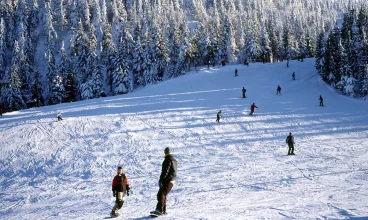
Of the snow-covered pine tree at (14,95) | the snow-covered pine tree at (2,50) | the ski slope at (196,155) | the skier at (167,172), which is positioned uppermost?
Result: the snow-covered pine tree at (2,50)

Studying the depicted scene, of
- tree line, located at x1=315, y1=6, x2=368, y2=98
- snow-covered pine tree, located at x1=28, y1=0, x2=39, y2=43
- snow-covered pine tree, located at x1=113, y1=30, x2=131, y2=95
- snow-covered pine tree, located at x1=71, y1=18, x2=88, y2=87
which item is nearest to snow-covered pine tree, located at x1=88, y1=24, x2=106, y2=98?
snow-covered pine tree, located at x1=71, y1=18, x2=88, y2=87

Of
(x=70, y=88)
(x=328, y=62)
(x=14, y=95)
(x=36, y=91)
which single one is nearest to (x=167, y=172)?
(x=328, y=62)

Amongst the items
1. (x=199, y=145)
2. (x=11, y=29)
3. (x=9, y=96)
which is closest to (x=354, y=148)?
(x=199, y=145)

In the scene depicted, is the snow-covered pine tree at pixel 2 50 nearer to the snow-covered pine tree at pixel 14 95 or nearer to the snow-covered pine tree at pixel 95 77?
the snow-covered pine tree at pixel 14 95

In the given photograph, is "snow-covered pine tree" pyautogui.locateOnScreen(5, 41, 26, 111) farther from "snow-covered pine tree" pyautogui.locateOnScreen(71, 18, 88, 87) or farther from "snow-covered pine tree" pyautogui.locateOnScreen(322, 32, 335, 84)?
"snow-covered pine tree" pyautogui.locateOnScreen(322, 32, 335, 84)

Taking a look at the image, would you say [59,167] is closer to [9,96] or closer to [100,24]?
[9,96]

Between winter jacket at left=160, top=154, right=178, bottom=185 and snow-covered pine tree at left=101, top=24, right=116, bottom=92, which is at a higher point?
snow-covered pine tree at left=101, top=24, right=116, bottom=92

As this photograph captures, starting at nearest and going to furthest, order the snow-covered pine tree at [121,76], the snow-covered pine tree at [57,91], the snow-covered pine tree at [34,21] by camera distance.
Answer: the snow-covered pine tree at [57,91] < the snow-covered pine tree at [121,76] < the snow-covered pine tree at [34,21]

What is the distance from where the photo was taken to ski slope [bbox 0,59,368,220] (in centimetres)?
909

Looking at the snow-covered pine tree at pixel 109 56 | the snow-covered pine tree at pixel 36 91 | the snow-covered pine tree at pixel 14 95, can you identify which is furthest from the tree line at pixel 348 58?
the snow-covered pine tree at pixel 36 91

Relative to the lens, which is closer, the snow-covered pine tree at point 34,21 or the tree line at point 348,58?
the tree line at point 348,58

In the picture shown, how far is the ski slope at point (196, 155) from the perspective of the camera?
9.09 meters

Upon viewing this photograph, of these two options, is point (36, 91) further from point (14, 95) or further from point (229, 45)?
point (229, 45)

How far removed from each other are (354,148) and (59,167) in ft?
64.8
